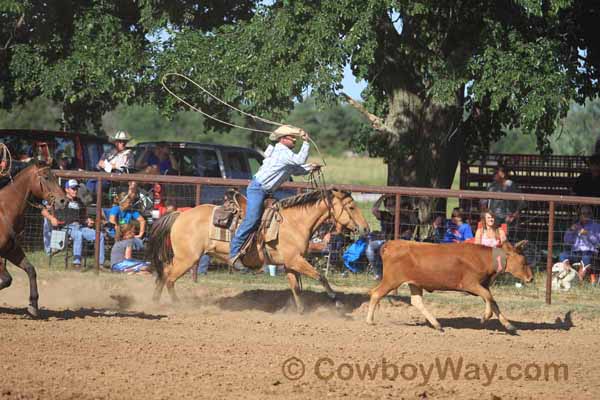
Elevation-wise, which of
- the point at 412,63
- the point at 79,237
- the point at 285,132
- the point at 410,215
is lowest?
the point at 79,237

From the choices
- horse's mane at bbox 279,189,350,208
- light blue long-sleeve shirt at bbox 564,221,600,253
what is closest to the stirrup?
horse's mane at bbox 279,189,350,208

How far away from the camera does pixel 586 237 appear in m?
14.2

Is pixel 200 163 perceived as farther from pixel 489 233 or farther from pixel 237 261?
pixel 489 233

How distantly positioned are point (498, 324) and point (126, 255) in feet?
19.1

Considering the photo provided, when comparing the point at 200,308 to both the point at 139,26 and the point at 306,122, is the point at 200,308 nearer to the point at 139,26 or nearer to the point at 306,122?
the point at 139,26

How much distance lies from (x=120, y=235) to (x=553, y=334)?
6.74 meters

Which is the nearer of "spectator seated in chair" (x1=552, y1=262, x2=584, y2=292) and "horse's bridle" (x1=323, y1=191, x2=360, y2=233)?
"horse's bridle" (x1=323, y1=191, x2=360, y2=233)

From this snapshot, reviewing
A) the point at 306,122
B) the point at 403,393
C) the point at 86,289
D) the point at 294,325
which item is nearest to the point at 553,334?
the point at 294,325

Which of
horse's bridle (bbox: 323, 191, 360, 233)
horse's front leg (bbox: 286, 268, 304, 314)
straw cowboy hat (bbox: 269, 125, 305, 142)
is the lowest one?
horse's front leg (bbox: 286, 268, 304, 314)

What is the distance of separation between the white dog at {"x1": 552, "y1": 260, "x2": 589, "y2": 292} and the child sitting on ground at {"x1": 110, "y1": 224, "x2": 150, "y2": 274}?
6050 millimetres

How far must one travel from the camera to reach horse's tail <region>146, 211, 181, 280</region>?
12812mm

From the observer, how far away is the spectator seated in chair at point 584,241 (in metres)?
14.0

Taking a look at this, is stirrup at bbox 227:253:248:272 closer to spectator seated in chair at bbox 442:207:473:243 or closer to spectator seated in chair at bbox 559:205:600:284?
spectator seated in chair at bbox 442:207:473:243

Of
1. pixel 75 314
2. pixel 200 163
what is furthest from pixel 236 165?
pixel 75 314
